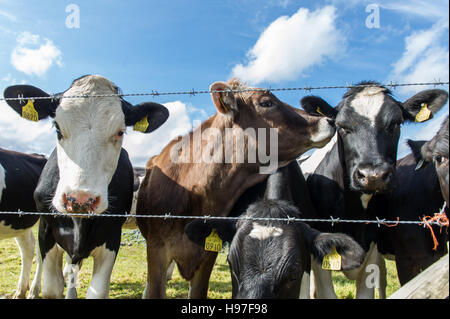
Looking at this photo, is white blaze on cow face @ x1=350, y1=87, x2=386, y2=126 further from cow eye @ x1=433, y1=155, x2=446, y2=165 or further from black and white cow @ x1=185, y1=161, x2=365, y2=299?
black and white cow @ x1=185, y1=161, x2=365, y2=299

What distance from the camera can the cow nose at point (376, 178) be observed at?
3133mm

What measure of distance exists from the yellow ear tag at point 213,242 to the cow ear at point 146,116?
152 centimetres

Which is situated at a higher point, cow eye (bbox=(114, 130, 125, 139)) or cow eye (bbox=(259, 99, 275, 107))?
cow eye (bbox=(259, 99, 275, 107))

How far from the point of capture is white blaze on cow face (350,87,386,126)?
3588 millimetres

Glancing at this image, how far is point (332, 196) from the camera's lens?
13.9ft

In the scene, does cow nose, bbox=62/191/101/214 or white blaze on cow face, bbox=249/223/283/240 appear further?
cow nose, bbox=62/191/101/214

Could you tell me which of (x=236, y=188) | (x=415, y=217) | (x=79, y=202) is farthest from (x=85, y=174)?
(x=415, y=217)

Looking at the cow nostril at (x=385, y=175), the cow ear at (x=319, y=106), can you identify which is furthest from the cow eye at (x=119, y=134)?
the cow nostril at (x=385, y=175)

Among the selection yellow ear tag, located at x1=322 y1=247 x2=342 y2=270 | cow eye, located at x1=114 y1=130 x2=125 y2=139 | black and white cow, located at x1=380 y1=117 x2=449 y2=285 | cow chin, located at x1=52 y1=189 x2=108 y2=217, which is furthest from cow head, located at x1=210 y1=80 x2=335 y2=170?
cow chin, located at x1=52 y1=189 x2=108 y2=217

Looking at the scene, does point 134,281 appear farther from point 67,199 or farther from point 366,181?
point 366,181

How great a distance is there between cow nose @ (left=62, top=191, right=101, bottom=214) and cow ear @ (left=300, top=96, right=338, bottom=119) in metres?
2.66

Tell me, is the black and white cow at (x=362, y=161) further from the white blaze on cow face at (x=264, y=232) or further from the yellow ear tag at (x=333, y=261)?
the white blaze on cow face at (x=264, y=232)

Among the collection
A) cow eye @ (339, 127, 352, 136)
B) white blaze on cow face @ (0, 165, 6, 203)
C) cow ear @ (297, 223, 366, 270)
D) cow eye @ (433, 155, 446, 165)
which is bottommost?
cow ear @ (297, 223, 366, 270)

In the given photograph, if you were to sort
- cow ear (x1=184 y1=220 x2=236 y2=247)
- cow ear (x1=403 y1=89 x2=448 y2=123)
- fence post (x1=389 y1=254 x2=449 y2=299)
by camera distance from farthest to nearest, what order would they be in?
cow ear (x1=403 y1=89 x2=448 y2=123) → cow ear (x1=184 y1=220 x2=236 y2=247) → fence post (x1=389 y1=254 x2=449 y2=299)
